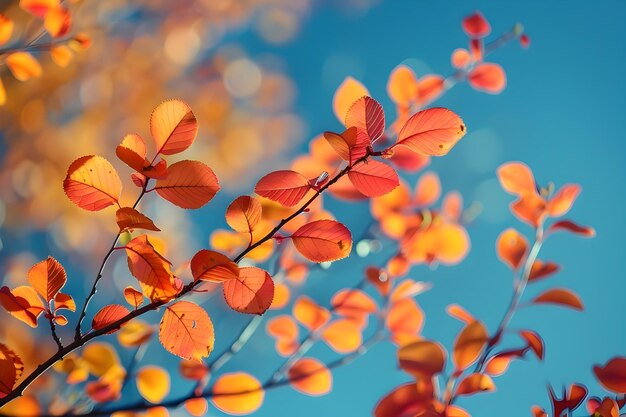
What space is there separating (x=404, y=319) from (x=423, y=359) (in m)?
0.28

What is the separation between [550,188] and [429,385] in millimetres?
340

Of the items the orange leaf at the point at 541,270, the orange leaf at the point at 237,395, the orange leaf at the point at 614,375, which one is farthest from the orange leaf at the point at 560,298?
the orange leaf at the point at 237,395

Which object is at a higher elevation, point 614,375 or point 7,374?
point 614,375

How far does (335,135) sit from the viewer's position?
352 millimetres

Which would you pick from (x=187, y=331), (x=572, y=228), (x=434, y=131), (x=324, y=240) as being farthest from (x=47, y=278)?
(x=572, y=228)

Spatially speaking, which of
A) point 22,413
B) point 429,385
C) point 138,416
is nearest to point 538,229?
point 429,385

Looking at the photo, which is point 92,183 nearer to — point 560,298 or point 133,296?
point 133,296

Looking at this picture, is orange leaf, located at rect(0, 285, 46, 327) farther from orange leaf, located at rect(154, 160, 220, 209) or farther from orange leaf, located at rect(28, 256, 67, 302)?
orange leaf, located at rect(154, 160, 220, 209)

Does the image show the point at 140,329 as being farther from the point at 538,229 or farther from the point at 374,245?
the point at 538,229

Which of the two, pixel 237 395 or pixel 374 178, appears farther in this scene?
pixel 237 395

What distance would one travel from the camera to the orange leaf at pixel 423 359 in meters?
0.54

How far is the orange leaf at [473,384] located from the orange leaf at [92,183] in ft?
1.42

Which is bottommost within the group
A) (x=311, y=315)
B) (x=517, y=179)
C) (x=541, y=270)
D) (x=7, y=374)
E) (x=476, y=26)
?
(x=7, y=374)

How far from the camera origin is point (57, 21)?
2.62 ft
